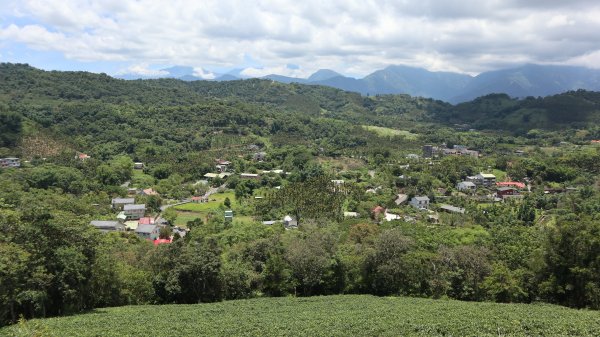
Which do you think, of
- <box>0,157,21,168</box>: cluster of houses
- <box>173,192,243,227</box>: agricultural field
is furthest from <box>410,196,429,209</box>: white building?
<box>0,157,21,168</box>: cluster of houses

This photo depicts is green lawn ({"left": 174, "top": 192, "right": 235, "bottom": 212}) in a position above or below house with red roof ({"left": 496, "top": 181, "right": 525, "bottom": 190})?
below

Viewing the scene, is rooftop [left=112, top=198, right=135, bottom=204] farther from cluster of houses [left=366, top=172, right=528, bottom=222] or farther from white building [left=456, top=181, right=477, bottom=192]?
white building [left=456, top=181, right=477, bottom=192]

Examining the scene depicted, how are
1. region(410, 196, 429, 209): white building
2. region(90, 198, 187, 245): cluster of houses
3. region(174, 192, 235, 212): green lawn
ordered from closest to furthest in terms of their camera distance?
region(90, 198, 187, 245): cluster of houses < region(174, 192, 235, 212): green lawn < region(410, 196, 429, 209): white building

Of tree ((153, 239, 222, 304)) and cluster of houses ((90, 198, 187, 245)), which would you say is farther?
cluster of houses ((90, 198, 187, 245))

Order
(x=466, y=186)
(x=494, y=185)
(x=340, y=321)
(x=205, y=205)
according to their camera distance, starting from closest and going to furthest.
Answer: (x=340, y=321), (x=205, y=205), (x=466, y=186), (x=494, y=185)

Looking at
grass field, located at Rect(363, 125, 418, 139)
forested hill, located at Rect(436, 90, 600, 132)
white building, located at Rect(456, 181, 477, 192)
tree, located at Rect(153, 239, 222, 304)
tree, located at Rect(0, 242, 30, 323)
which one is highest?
forested hill, located at Rect(436, 90, 600, 132)

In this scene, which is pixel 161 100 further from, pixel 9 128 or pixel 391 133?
pixel 391 133

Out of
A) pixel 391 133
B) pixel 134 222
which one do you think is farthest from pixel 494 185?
pixel 391 133
